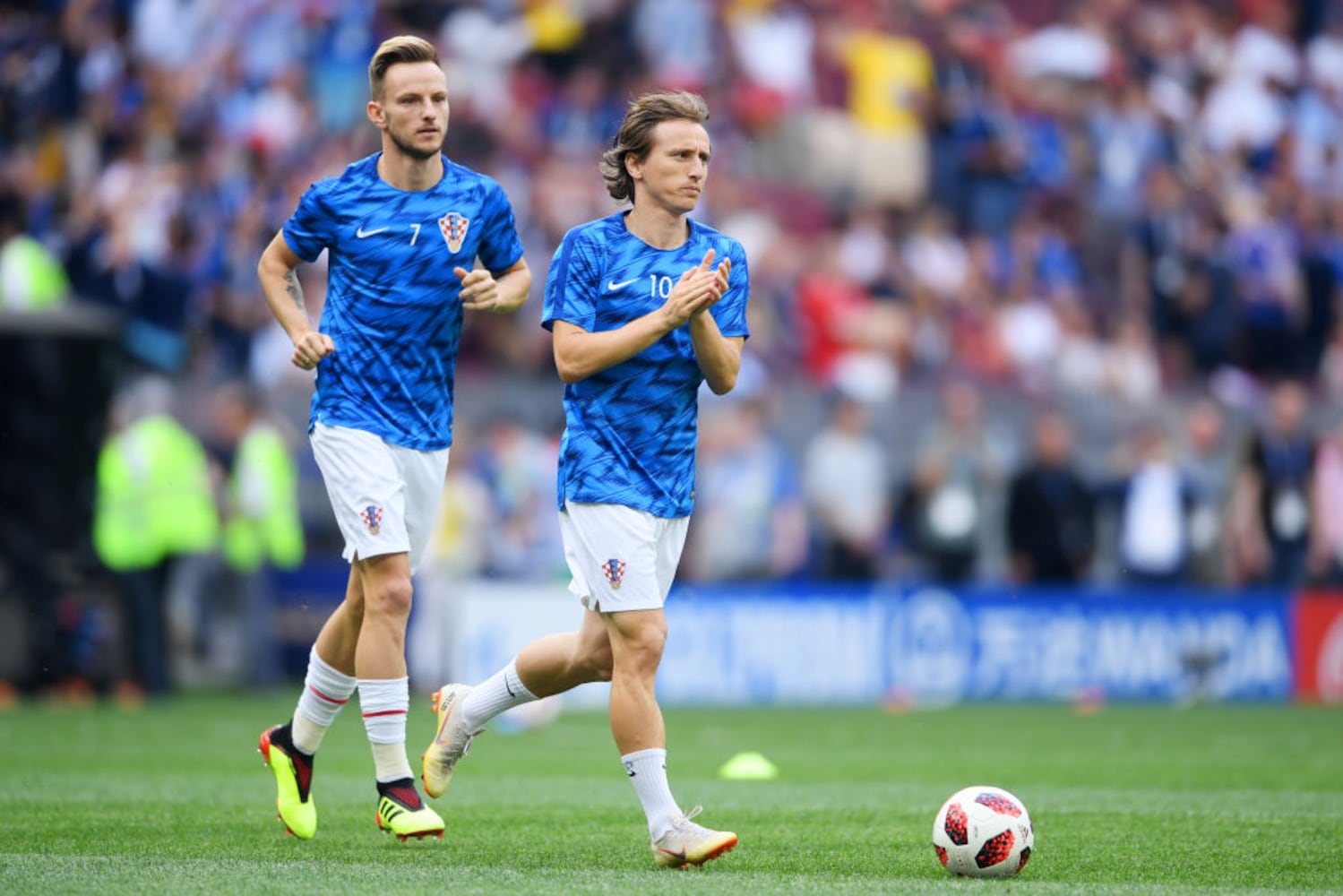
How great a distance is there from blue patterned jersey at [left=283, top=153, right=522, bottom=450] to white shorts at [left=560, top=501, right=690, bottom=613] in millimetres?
909

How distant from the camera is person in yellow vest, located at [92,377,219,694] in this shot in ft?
52.5

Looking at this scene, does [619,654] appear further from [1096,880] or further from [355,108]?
[355,108]

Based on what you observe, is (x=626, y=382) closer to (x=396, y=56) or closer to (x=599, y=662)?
(x=599, y=662)

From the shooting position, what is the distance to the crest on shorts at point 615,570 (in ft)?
21.5

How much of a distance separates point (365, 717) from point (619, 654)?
3.45ft

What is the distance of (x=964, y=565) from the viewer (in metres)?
17.5

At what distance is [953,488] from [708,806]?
926 centimetres

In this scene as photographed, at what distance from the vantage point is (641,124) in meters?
6.74

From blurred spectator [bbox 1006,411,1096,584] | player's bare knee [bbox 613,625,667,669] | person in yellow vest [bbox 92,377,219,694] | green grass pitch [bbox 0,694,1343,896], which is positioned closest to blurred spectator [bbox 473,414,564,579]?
person in yellow vest [bbox 92,377,219,694]

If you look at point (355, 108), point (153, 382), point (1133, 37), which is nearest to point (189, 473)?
point (153, 382)

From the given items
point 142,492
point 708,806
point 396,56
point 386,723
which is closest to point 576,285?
point 396,56

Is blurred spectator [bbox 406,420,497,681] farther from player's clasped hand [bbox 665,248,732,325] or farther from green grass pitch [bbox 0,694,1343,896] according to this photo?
player's clasped hand [bbox 665,248,732,325]

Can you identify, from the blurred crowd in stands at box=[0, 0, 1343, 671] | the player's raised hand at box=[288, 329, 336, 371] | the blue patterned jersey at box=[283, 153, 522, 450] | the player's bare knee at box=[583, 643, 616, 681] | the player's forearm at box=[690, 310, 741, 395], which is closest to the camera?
the player's forearm at box=[690, 310, 741, 395]

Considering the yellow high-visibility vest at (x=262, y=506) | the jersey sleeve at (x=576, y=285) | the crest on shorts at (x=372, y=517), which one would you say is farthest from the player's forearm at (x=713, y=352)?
the yellow high-visibility vest at (x=262, y=506)
